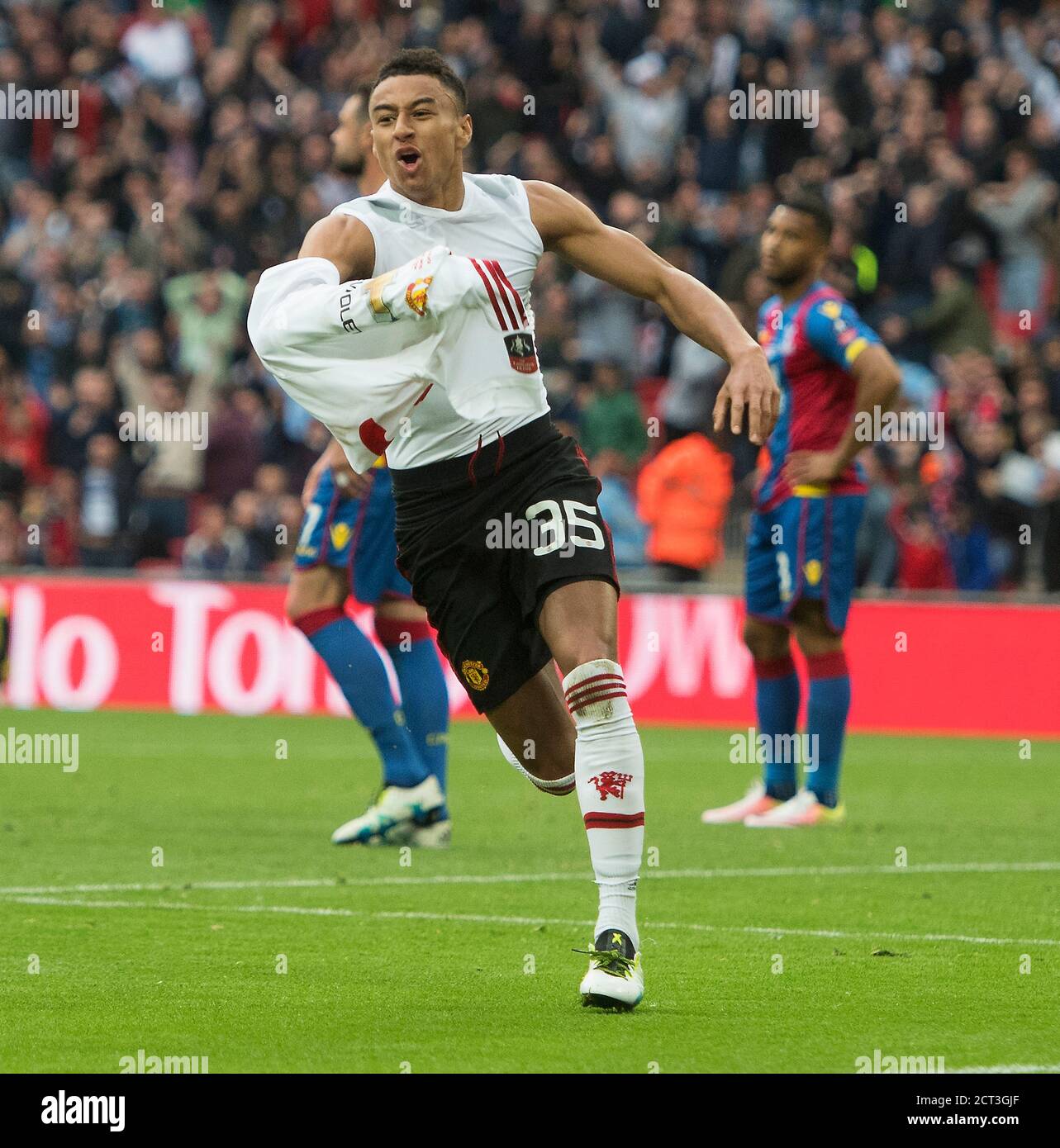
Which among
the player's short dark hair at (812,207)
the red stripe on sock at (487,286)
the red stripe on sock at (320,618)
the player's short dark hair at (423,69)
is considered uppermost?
the player's short dark hair at (812,207)

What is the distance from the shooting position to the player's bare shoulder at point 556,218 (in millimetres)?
6812

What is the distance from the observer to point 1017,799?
12711 millimetres

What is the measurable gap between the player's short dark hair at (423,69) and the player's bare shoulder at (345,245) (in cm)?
43

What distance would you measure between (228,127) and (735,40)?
5256 millimetres

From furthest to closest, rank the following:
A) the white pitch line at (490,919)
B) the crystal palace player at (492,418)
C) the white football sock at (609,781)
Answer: the white pitch line at (490,919)
the white football sock at (609,781)
the crystal palace player at (492,418)

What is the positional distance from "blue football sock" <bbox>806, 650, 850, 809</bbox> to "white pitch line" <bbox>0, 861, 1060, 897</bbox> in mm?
1573

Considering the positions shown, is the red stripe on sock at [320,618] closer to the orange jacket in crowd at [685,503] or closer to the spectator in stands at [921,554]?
the orange jacket in crowd at [685,503]

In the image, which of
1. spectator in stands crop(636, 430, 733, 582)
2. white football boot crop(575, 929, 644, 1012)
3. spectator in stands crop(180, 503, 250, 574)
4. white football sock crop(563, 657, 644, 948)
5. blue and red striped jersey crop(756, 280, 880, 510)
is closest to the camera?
white football boot crop(575, 929, 644, 1012)

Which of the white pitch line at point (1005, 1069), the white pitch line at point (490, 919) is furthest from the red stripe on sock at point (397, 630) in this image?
the white pitch line at point (1005, 1069)

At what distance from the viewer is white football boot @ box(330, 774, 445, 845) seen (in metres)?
10.1

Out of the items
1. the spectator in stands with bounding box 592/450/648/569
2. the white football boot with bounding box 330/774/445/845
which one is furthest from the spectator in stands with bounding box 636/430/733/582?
the white football boot with bounding box 330/774/445/845

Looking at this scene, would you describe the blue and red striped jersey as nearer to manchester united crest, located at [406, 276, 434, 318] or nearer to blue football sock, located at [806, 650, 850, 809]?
blue football sock, located at [806, 650, 850, 809]

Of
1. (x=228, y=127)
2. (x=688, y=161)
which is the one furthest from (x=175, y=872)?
(x=228, y=127)
